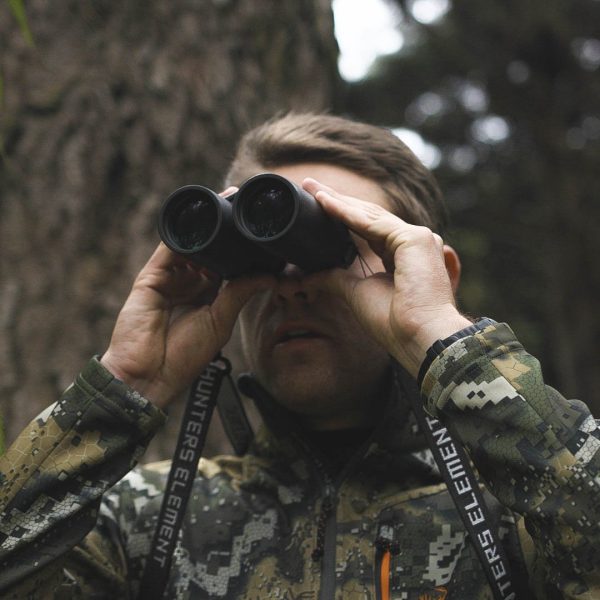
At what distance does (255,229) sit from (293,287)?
0.73ft

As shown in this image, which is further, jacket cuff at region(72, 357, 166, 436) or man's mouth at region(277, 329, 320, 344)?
man's mouth at region(277, 329, 320, 344)

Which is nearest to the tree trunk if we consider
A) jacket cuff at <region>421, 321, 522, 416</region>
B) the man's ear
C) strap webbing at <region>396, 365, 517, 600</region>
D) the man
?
the man

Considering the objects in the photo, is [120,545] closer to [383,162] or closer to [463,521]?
[463,521]

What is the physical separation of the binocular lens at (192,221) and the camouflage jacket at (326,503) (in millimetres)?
354

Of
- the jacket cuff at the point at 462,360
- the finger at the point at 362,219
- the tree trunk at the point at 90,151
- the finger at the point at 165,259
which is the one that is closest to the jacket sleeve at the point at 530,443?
the jacket cuff at the point at 462,360

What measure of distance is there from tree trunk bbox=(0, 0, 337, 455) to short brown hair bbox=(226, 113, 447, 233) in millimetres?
455

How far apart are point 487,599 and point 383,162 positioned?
1.17m

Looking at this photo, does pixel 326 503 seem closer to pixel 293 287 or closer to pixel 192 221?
pixel 293 287

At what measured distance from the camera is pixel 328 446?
2.13 metres

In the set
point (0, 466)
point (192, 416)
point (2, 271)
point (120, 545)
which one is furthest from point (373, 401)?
point (2, 271)

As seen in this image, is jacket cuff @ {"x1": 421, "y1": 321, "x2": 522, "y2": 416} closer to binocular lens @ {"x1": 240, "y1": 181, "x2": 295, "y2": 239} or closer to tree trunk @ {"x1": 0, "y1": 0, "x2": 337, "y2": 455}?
binocular lens @ {"x1": 240, "y1": 181, "x2": 295, "y2": 239}

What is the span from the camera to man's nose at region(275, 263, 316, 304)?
6.57 ft

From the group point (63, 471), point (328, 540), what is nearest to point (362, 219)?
point (328, 540)

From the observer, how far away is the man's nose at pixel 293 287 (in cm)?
200
